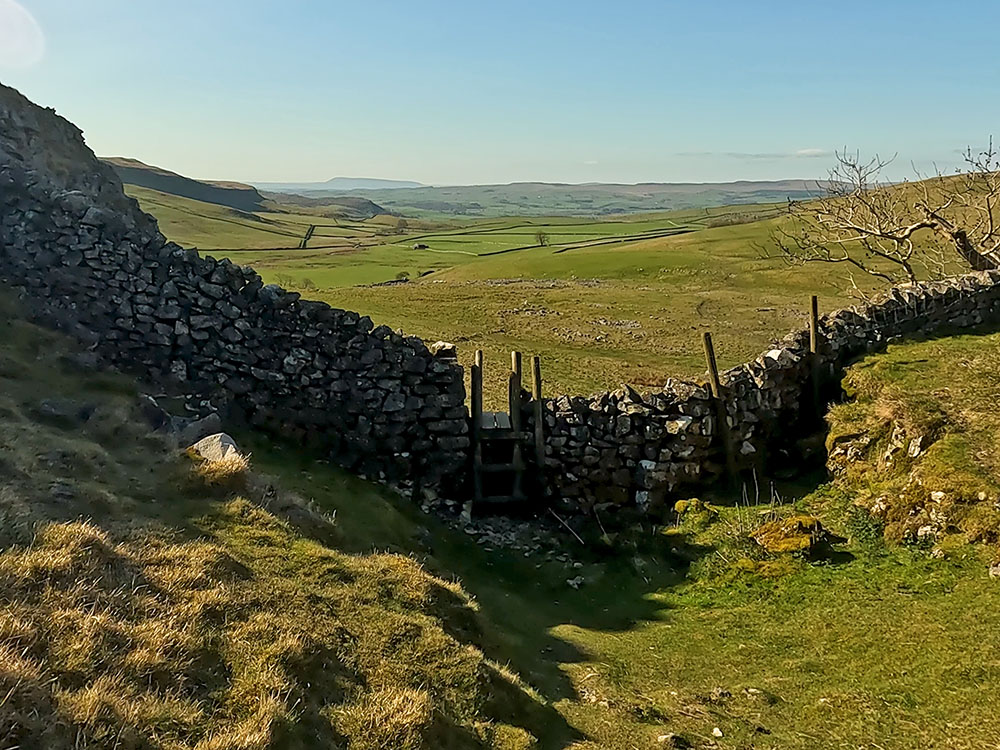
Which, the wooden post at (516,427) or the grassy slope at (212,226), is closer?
the wooden post at (516,427)

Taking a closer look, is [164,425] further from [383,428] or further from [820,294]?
[820,294]

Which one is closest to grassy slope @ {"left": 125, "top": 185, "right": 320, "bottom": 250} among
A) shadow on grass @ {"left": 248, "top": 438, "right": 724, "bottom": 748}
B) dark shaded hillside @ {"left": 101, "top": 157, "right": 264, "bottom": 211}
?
dark shaded hillside @ {"left": 101, "top": 157, "right": 264, "bottom": 211}

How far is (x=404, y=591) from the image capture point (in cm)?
896

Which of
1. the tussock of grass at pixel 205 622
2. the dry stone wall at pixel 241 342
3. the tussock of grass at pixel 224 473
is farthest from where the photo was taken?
the dry stone wall at pixel 241 342

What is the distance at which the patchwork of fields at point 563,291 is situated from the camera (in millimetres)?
30750

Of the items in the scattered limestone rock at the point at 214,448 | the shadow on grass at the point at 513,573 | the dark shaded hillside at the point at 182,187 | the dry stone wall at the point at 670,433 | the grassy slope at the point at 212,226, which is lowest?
the shadow on grass at the point at 513,573

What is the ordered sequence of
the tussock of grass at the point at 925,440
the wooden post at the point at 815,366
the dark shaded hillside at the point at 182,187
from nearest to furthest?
the tussock of grass at the point at 925,440
the wooden post at the point at 815,366
the dark shaded hillside at the point at 182,187

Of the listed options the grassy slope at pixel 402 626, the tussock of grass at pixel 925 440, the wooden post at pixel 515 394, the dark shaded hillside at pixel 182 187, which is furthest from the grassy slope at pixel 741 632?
the dark shaded hillside at pixel 182 187

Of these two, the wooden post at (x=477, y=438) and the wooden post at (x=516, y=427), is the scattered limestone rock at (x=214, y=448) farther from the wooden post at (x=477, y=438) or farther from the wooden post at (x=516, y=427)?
the wooden post at (x=516, y=427)

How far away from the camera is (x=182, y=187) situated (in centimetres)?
15588

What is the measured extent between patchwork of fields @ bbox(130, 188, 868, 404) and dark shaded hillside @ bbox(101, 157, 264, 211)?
2808 centimetres

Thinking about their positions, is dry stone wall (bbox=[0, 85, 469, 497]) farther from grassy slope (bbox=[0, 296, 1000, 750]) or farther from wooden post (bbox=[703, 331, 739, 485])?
wooden post (bbox=[703, 331, 739, 485])

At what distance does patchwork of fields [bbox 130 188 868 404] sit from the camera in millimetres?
30750

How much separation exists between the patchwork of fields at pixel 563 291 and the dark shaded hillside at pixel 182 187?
92.1 ft
